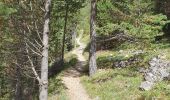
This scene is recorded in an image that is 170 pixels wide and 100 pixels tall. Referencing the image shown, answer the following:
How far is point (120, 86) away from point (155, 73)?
101 inches

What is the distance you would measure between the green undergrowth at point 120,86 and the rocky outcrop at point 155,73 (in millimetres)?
455

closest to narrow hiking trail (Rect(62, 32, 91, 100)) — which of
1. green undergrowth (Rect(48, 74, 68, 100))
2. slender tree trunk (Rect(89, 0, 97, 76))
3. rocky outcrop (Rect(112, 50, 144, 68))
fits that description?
green undergrowth (Rect(48, 74, 68, 100))

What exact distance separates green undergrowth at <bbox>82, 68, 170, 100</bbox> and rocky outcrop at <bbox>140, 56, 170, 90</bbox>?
455mm

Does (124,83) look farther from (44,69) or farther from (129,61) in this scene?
(44,69)

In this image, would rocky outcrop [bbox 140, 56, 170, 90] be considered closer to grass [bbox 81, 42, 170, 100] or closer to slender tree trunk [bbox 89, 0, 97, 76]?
grass [bbox 81, 42, 170, 100]

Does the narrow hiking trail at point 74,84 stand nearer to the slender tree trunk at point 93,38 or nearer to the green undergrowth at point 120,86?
the green undergrowth at point 120,86

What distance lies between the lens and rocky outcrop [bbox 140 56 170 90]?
2062cm

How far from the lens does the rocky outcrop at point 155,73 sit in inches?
Result: 812

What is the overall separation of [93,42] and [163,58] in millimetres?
5457

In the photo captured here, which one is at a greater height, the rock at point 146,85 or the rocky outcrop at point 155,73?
the rocky outcrop at point 155,73

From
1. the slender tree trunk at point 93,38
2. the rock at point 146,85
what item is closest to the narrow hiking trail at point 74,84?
the slender tree trunk at point 93,38

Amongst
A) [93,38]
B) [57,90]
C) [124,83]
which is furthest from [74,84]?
[124,83]

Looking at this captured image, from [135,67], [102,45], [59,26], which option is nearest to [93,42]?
[135,67]

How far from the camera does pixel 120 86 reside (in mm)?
22625
